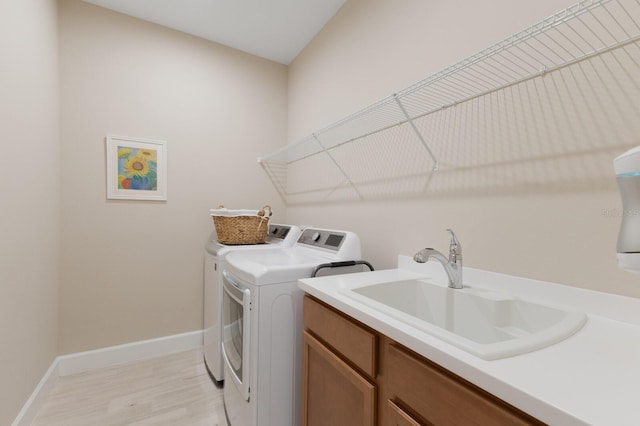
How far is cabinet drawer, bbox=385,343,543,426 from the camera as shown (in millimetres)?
529

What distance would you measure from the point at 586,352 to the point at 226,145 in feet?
8.76

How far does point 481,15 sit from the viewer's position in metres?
1.18

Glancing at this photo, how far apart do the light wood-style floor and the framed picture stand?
4.35ft

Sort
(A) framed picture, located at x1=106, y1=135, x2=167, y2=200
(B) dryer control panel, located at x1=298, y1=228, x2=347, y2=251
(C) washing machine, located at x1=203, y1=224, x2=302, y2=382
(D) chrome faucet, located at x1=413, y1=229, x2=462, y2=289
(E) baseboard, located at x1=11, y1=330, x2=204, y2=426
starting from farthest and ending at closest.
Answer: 1. (A) framed picture, located at x1=106, y1=135, x2=167, y2=200
2. (C) washing machine, located at x1=203, y1=224, x2=302, y2=382
3. (E) baseboard, located at x1=11, y1=330, x2=204, y2=426
4. (B) dryer control panel, located at x1=298, y1=228, x2=347, y2=251
5. (D) chrome faucet, located at x1=413, y1=229, x2=462, y2=289

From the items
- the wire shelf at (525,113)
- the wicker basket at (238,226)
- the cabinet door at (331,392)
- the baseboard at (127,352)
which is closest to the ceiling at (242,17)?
the wire shelf at (525,113)

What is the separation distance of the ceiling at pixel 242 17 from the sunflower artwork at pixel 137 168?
1060 millimetres

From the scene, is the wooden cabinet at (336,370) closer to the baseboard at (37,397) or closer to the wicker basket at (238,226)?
the wicker basket at (238,226)

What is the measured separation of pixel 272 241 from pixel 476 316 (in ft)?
5.59

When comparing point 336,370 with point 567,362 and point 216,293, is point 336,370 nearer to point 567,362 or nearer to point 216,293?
point 567,362

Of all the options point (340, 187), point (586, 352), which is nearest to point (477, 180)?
point (586, 352)

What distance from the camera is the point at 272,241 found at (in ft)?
7.97

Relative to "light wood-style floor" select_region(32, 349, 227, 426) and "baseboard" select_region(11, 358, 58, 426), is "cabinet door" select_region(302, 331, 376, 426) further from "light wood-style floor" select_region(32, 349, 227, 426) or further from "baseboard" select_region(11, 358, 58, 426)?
"baseboard" select_region(11, 358, 58, 426)

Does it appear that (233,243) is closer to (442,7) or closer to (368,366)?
(368,366)

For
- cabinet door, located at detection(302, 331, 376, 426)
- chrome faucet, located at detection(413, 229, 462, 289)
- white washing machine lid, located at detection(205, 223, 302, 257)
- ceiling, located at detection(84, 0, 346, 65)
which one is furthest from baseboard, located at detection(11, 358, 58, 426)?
ceiling, located at detection(84, 0, 346, 65)
